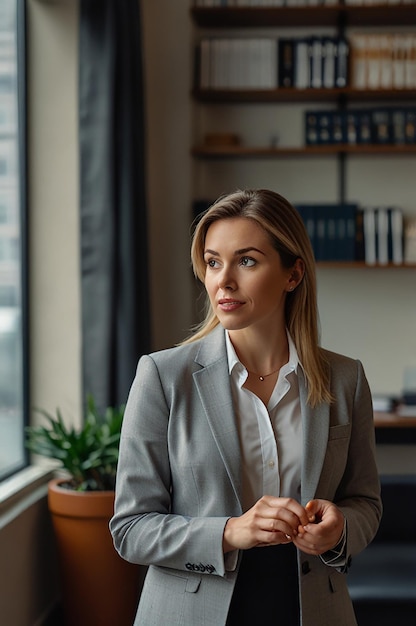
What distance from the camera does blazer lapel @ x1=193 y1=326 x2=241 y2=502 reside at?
151cm

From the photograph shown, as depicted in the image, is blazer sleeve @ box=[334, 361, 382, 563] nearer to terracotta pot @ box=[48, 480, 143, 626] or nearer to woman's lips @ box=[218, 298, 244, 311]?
woman's lips @ box=[218, 298, 244, 311]

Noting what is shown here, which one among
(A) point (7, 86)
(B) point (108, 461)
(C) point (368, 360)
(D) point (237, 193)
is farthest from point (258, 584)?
(C) point (368, 360)

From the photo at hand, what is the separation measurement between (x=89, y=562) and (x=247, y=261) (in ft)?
6.40

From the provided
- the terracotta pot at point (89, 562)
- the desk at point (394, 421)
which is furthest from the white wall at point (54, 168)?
the desk at point (394, 421)

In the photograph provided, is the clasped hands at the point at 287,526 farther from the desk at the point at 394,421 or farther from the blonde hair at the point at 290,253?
the desk at the point at 394,421

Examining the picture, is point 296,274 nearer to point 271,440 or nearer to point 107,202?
point 271,440

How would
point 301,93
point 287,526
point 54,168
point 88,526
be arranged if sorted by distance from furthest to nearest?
point 301,93, point 54,168, point 88,526, point 287,526

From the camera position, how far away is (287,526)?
54.2 inches

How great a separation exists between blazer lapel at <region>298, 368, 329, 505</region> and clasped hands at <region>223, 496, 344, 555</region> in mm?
70

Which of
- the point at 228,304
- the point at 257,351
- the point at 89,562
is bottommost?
the point at 89,562

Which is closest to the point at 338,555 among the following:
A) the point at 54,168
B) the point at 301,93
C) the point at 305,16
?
the point at 54,168

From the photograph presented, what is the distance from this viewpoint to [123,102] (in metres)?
3.63

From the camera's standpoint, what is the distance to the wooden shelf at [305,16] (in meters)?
4.20

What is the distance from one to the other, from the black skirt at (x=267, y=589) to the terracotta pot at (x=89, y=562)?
1.60m
